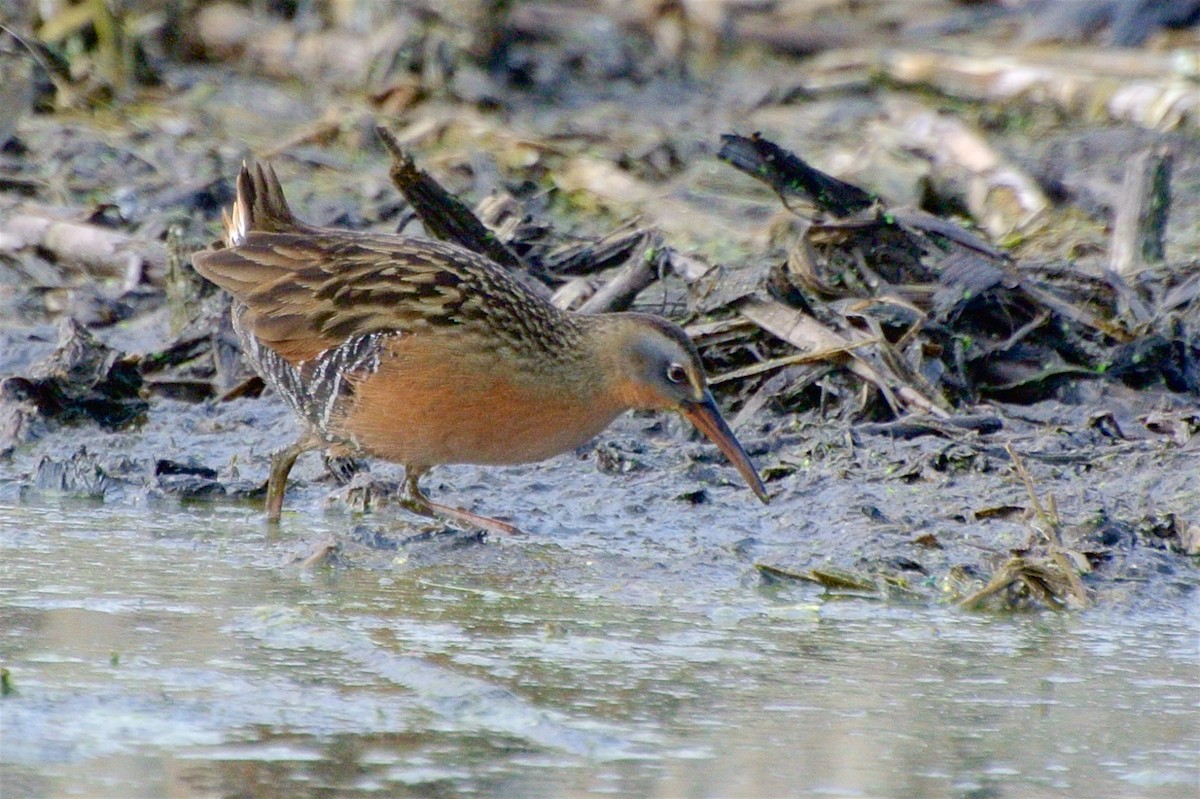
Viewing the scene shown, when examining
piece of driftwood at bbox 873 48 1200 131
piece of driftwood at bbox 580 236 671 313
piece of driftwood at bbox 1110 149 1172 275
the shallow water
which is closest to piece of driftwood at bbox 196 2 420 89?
piece of driftwood at bbox 873 48 1200 131

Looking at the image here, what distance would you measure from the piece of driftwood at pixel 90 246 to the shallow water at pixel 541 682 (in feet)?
8.94

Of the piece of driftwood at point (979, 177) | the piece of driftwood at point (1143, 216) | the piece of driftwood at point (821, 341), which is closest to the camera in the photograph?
the piece of driftwood at point (821, 341)

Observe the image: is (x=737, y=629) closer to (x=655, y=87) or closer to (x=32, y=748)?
(x=32, y=748)

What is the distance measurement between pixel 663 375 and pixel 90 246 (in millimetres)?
3576

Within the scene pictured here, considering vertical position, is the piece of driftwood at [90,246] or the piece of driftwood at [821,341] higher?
the piece of driftwood at [90,246]

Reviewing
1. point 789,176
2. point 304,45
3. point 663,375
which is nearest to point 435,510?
point 663,375

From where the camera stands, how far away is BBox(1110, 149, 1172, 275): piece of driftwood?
299 inches

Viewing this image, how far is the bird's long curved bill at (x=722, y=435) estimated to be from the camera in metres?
5.61

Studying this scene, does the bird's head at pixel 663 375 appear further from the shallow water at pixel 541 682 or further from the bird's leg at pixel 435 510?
the bird's leg at pixel 435 510

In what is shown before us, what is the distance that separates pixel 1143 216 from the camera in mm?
7648

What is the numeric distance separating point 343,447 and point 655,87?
677 centimetres

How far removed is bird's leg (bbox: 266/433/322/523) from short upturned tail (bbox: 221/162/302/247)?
733 millimetres

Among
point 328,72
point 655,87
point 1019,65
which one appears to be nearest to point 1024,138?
point 1019,65

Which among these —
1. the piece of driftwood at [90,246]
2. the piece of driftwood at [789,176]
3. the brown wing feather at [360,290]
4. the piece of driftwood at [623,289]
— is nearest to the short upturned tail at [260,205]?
the brown wing feather at [360,290]
